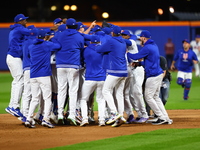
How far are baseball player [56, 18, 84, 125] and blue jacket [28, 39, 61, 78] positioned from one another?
33 cm

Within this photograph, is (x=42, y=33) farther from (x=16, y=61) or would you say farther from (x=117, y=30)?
(x=16, y=61)

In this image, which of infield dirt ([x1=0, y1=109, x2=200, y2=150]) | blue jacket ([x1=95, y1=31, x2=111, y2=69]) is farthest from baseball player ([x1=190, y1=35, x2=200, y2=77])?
blue jacket ([x1=95, y1=31, x2=111, y2=69])

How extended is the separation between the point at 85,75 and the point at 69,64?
47cm

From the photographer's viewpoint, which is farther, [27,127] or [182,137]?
[27,127]

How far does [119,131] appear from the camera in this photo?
11.3m

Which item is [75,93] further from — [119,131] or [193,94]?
[193,94]

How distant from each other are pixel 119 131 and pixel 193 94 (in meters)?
10.5

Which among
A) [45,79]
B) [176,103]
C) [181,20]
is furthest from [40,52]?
[181,20]

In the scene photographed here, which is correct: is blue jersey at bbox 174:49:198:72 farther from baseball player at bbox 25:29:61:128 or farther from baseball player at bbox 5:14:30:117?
baseball player at bbox 25:29:61:128

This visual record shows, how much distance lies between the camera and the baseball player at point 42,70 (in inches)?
465

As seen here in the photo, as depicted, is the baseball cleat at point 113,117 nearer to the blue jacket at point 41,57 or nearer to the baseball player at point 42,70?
the baseball player at point 42,70

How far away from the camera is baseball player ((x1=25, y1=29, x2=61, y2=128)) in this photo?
11812mm

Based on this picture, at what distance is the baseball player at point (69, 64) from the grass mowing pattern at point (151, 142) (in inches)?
86.7

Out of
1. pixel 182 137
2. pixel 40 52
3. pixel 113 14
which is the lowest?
pixel 113 14
